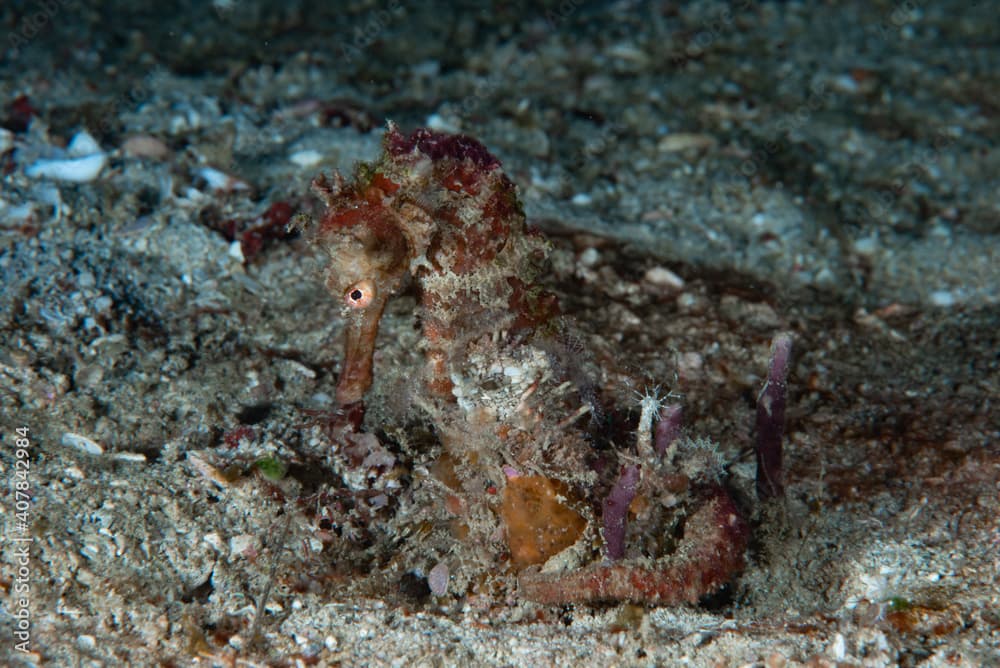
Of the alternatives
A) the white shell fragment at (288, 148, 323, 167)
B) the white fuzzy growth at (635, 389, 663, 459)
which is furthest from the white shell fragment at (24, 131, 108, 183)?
the white fuzzy growth at (635, 389, 663, 459)

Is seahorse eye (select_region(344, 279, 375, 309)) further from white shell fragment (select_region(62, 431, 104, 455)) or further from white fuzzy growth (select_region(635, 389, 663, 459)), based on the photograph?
white shell fragment (select_region(62, 431, 104, 455))

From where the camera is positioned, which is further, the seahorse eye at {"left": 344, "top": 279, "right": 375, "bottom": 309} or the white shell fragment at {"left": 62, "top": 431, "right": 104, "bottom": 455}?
the white shell fragment at {"left": 62, "top": 431, "right": 104, "bottom": 455}

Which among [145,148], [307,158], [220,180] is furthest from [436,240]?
[145,148]

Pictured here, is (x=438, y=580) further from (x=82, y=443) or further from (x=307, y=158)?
(x=307, y=158)

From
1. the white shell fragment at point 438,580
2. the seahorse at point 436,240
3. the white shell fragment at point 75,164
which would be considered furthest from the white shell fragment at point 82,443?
the white shell fragment at point 75,164

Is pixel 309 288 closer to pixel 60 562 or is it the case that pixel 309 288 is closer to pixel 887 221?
pixel 60 562

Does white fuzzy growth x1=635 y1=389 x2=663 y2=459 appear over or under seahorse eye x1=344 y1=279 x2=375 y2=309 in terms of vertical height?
under

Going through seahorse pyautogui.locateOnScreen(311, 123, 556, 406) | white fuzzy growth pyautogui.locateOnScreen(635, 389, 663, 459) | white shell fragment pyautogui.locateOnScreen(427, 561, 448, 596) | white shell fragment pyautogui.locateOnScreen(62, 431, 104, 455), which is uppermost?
seahorse pyautogui.locateOnScreen(311, 123, 556, 406)
